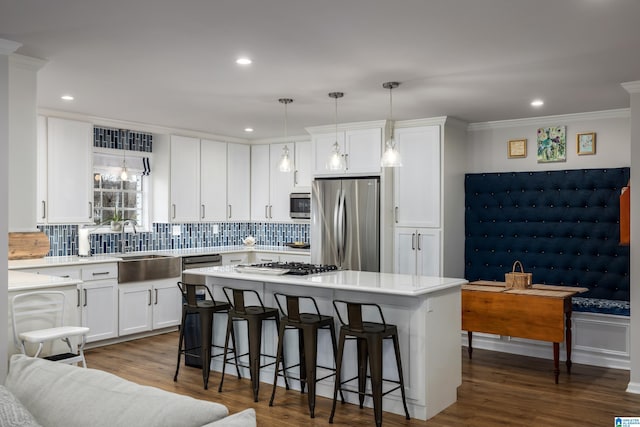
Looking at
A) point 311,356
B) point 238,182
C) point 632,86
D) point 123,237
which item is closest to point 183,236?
point 123,237

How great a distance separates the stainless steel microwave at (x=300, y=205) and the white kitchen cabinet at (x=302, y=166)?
5.3 inches

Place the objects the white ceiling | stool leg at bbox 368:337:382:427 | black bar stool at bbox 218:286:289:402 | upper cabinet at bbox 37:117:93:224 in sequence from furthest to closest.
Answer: upper cabinet at bbox 37:117:93:224, black bar stool at bbox 218:286:289:402, stool leg at bbox 368:337:382:427, the white ceiling

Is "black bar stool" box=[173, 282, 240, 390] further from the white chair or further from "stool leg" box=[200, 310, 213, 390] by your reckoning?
the white chair

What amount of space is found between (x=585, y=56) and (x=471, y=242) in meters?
3.06

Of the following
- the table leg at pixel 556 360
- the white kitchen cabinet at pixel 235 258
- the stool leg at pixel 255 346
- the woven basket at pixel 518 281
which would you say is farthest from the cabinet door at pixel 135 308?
the table leg at pixel 556 360

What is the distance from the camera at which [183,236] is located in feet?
24.5

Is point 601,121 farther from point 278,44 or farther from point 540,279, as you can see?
point 278,44

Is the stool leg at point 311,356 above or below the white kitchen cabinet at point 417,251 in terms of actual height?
below

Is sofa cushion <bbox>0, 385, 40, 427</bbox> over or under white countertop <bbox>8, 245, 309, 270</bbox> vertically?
under

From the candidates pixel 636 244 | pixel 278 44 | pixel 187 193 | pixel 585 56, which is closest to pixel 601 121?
pixel 636 244

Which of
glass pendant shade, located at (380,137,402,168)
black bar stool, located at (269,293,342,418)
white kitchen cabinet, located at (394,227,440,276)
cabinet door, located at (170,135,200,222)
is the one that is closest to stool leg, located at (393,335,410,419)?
black bar stool, located at (269,293,342,418)

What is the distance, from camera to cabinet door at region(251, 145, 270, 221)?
25.9 feet

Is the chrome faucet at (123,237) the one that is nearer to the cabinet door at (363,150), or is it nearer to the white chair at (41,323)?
the white chair at (41,323)

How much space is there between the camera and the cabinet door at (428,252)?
6129 millimetres
